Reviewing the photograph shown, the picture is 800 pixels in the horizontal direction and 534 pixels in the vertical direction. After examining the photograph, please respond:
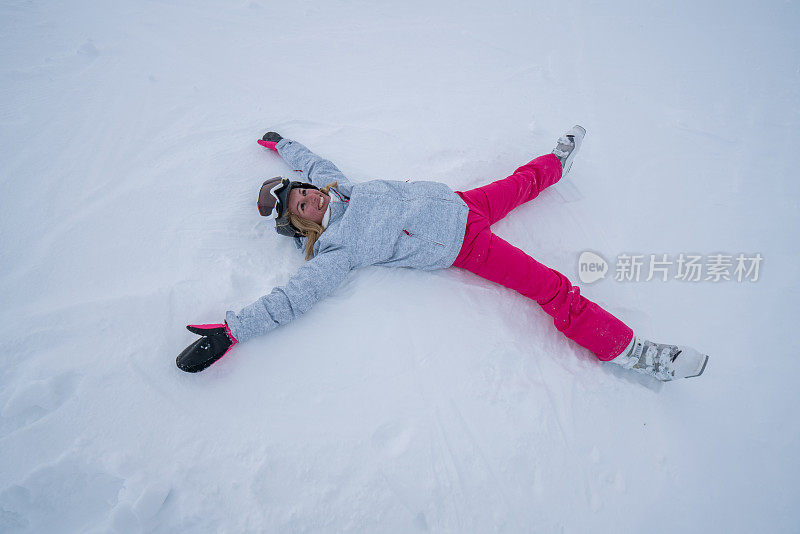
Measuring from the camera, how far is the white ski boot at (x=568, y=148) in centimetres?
274

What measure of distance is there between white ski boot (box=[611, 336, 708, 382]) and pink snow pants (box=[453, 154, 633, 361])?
2.5 inches

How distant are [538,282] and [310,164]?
1.65 meters

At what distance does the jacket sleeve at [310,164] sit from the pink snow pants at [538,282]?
0.87 meters

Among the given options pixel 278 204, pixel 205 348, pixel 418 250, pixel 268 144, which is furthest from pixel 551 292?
pixel 268 144

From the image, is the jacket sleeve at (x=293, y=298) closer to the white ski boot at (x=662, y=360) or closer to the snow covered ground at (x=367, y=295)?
the snow covered ground at (x=367, y=295)

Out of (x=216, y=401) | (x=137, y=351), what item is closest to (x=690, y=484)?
(x=216, y=401)

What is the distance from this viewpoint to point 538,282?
2.14 m

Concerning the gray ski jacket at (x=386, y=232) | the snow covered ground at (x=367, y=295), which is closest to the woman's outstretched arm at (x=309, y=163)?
the snow covered ground at (x=367, y=295)

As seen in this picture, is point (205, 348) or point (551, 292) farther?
point (551, 292)

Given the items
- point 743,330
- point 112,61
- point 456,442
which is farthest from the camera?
point 112,61

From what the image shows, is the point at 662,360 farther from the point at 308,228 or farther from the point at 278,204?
the point at 278,204

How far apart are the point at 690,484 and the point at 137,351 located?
2.83m

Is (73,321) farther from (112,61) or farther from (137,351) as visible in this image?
(112,61)

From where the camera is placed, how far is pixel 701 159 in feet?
10.2
